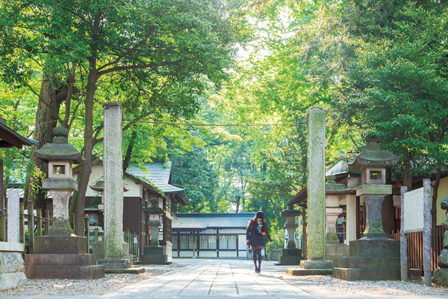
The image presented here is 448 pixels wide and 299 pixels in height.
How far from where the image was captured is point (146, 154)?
67.3ft

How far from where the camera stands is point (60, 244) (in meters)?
9.92

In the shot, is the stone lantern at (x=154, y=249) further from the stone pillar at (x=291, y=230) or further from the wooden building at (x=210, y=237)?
the wooden building at (x=210, y=237)

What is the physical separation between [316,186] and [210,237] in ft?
99.0

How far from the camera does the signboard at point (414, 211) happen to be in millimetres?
8711

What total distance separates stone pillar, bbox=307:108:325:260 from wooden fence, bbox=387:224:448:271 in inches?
71.8

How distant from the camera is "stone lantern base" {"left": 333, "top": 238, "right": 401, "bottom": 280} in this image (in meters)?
9.59

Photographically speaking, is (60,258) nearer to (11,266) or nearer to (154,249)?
(11,266)

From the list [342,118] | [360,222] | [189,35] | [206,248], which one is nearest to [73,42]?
[189,35]

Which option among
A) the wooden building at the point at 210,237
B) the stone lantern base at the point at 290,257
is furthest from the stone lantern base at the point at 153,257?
the wooden building at the point at 210,237

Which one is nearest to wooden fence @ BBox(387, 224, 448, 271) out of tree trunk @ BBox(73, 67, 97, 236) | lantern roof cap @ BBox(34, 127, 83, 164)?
lantern roof cap @ BBox(34, 127, 83, 164)

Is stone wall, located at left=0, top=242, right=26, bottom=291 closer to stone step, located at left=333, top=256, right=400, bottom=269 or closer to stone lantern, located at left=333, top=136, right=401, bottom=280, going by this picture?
stone lantern, located at left=333, top=136, right=401, bottom=280

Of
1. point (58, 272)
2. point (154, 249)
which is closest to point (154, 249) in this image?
point (154, 249)

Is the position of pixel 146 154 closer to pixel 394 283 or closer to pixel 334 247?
pixel 334 247

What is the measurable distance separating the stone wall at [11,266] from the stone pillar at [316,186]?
687 centimetres
